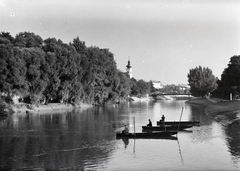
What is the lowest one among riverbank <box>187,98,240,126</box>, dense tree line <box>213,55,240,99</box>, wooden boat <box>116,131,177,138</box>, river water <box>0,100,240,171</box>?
river water <box>0,100,240,171</box>

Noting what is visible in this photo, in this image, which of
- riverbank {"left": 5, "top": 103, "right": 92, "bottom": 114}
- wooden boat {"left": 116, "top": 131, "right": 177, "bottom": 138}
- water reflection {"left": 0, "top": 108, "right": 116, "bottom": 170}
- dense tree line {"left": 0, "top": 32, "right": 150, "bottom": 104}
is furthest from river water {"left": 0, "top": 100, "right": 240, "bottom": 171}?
riverbank {"left": 5, "top": 103, "right": 92, "bottom": 114}

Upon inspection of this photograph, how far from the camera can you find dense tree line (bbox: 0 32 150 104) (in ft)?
255

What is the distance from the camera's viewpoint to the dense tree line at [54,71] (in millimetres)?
77688

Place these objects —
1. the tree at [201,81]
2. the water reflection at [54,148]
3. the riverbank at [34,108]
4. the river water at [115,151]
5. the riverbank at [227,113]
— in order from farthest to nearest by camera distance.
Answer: the tree at [201,81] → the riverbank at [34,108] → the riverbank at [227,113] → the water reflection at [54,148] → the river water at [115,151]

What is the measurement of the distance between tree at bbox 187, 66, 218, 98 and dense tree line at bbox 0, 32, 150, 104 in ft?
140

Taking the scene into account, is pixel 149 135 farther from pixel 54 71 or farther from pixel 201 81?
→ pixel 201 81

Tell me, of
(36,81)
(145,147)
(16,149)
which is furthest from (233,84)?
(16,149)

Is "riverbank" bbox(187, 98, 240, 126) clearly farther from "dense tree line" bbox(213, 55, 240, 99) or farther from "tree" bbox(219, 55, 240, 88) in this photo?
"tree" bbox(219, 55, 240, 88)

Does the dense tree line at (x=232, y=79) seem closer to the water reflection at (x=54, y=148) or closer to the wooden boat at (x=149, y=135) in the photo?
the water reflection at (x=54, y=148)

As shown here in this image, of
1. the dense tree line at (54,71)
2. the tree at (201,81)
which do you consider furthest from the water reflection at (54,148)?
the tree at (201,81)

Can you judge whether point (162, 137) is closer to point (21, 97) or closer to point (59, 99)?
point (21, 97)

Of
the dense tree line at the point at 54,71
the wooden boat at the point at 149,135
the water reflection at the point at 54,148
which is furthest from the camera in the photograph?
the dense tree line at the point at 54,71

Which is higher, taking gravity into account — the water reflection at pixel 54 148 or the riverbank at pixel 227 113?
the riverbank at pixel 227 113

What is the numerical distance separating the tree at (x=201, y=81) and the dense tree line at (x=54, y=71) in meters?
42.6
